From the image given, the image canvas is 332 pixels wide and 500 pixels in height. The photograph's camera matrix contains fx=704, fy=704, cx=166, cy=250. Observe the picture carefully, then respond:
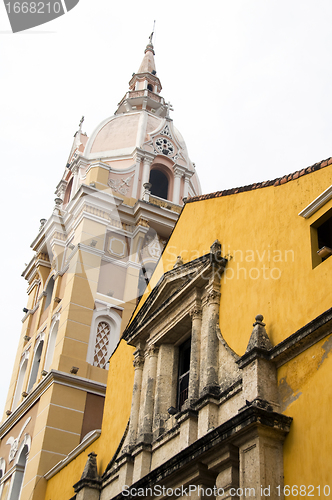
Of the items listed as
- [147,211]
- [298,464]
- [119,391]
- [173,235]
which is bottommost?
[298,464]

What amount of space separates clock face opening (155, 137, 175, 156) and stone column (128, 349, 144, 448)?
1291 centimetres

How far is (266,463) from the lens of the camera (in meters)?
8.41

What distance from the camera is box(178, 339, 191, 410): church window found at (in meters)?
11.9

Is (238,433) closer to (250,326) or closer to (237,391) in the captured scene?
(237,391)

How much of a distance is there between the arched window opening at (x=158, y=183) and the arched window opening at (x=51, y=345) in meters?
7.41

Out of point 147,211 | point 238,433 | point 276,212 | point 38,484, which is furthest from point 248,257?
point 147,211

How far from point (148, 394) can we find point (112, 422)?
6.44 feet

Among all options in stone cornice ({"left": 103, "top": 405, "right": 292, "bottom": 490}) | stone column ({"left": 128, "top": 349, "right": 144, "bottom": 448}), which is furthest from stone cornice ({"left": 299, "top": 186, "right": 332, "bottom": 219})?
stone column ({"left": 128, "top": 349, "right": 144, "bottom": 448})

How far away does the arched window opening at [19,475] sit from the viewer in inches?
704

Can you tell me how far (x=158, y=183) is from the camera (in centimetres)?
2583

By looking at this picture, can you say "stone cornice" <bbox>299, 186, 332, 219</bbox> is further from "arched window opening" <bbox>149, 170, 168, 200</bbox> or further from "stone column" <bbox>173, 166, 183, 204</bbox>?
"arched window opening" <bbox>149, 170, 168, 200</bbox>

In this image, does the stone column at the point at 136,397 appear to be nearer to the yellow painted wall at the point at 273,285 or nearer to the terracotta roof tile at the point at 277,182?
the yellow painted wall at the point at 273,285

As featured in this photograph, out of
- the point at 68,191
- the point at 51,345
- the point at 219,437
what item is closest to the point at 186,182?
the point at 68,191

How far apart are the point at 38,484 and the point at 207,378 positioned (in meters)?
7.43
